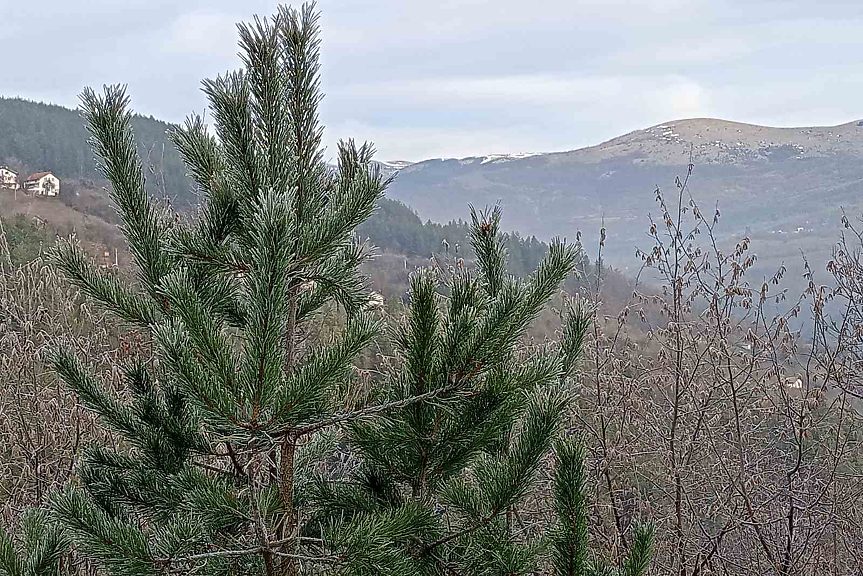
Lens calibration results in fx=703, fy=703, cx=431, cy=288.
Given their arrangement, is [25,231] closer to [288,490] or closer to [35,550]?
[35,550]

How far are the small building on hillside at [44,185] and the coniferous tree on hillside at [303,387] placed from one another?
121ft

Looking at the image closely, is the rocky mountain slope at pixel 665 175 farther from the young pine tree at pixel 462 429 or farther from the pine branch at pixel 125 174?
the young pine tree at pixel 462 429

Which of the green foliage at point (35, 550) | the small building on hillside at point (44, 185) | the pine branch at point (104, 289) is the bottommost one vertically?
the green foliage at point (35, 550)

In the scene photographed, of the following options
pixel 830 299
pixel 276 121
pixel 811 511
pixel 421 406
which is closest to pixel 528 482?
pixel 421 406

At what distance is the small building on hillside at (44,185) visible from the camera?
3530cm

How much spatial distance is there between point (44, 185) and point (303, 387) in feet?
131

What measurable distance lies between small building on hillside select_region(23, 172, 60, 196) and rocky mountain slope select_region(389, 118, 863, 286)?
1762 centimetres

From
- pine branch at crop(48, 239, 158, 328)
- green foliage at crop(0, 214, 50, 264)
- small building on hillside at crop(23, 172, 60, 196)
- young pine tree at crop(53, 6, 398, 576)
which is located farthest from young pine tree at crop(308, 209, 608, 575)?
small building on hillside at crop(23, 172, 60, 196)

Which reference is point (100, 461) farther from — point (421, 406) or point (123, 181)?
point (421, 406)

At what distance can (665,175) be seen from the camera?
230ft

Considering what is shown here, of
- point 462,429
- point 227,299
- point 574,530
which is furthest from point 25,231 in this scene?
point 574,530

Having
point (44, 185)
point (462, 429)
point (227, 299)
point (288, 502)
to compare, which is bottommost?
point (288, 502)

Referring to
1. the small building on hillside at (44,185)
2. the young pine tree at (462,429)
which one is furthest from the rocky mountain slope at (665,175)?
the young pine tree at (462,429)

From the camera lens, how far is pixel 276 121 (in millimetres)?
1859
